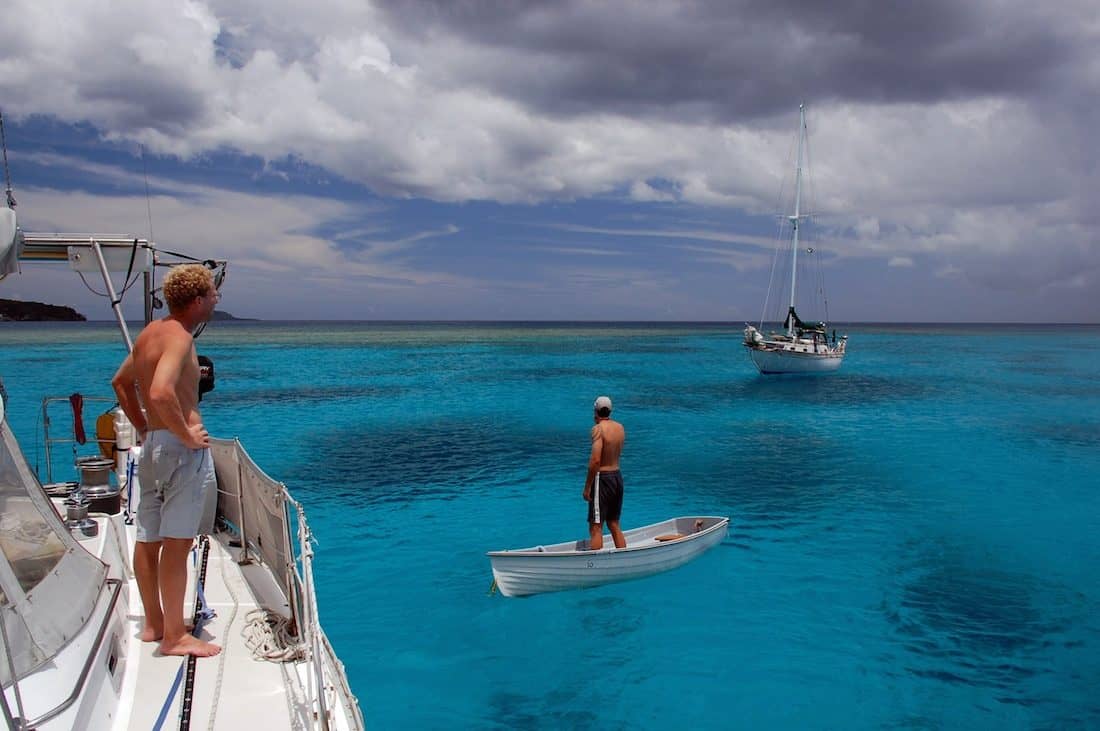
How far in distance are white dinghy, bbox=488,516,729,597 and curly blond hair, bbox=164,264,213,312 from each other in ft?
21.3

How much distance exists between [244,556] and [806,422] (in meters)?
28.4

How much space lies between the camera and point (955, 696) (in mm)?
8406

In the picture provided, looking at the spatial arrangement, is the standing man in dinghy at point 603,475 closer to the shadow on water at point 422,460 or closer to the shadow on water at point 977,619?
the shadow on water at point 977,619

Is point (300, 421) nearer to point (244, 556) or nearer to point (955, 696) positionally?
point (244, 556)

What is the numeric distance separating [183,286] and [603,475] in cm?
723

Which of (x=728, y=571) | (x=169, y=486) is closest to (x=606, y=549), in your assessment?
(x=728, y=571)

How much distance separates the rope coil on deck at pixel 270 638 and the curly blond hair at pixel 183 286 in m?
2.48

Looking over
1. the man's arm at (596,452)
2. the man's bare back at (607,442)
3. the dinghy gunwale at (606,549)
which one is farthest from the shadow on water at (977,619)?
the man's arm at (596,452)

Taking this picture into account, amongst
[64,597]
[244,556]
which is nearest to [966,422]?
[244,556]

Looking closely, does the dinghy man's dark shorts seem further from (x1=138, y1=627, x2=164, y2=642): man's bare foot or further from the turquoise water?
(x1=138, y1=627, x2=164, y2=642): man's bare foot

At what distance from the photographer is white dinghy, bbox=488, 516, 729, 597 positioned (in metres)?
10.2

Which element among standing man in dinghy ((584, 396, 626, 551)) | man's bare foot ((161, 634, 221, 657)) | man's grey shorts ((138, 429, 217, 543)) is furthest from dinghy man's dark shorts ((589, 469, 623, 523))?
man's grey shorts ((138, 429, 217, 543))

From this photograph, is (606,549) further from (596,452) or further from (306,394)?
(306,394)

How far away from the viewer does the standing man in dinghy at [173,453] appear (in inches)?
164
